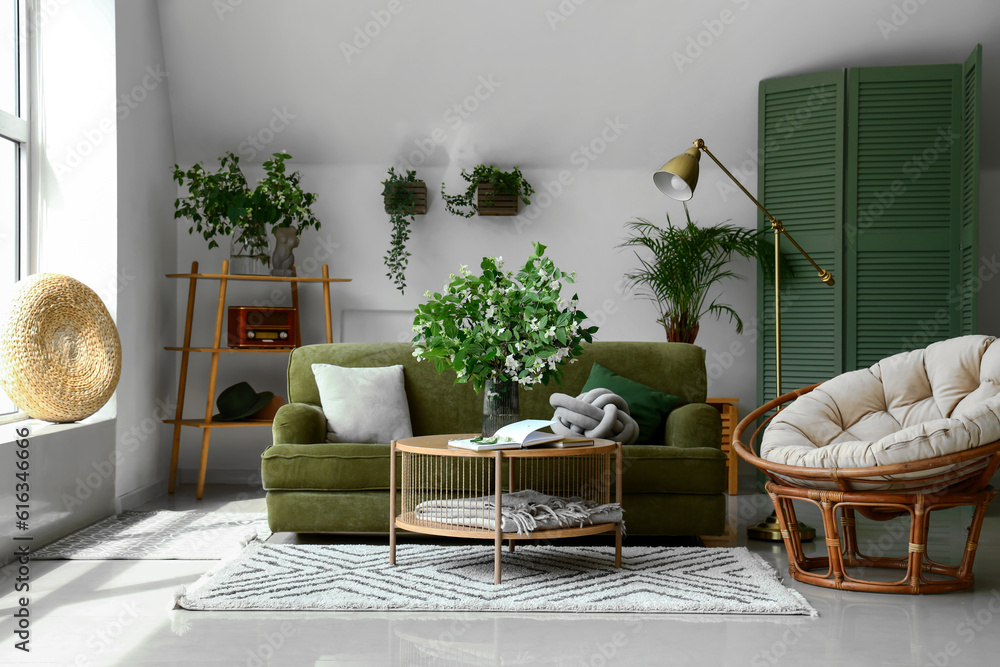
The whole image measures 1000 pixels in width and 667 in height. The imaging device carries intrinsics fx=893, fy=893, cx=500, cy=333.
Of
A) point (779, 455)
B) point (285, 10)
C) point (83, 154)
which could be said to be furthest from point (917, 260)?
point (83, 154)

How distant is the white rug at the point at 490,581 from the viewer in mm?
2676

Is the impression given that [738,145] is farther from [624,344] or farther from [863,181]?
[624,344]

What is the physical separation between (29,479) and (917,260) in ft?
A: 14.5

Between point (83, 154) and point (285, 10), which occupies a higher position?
point (285, 10)

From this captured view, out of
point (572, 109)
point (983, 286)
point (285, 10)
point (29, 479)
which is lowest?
point (29, 479)

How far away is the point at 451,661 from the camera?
223cm

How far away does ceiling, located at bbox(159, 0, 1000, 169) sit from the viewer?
485cm
